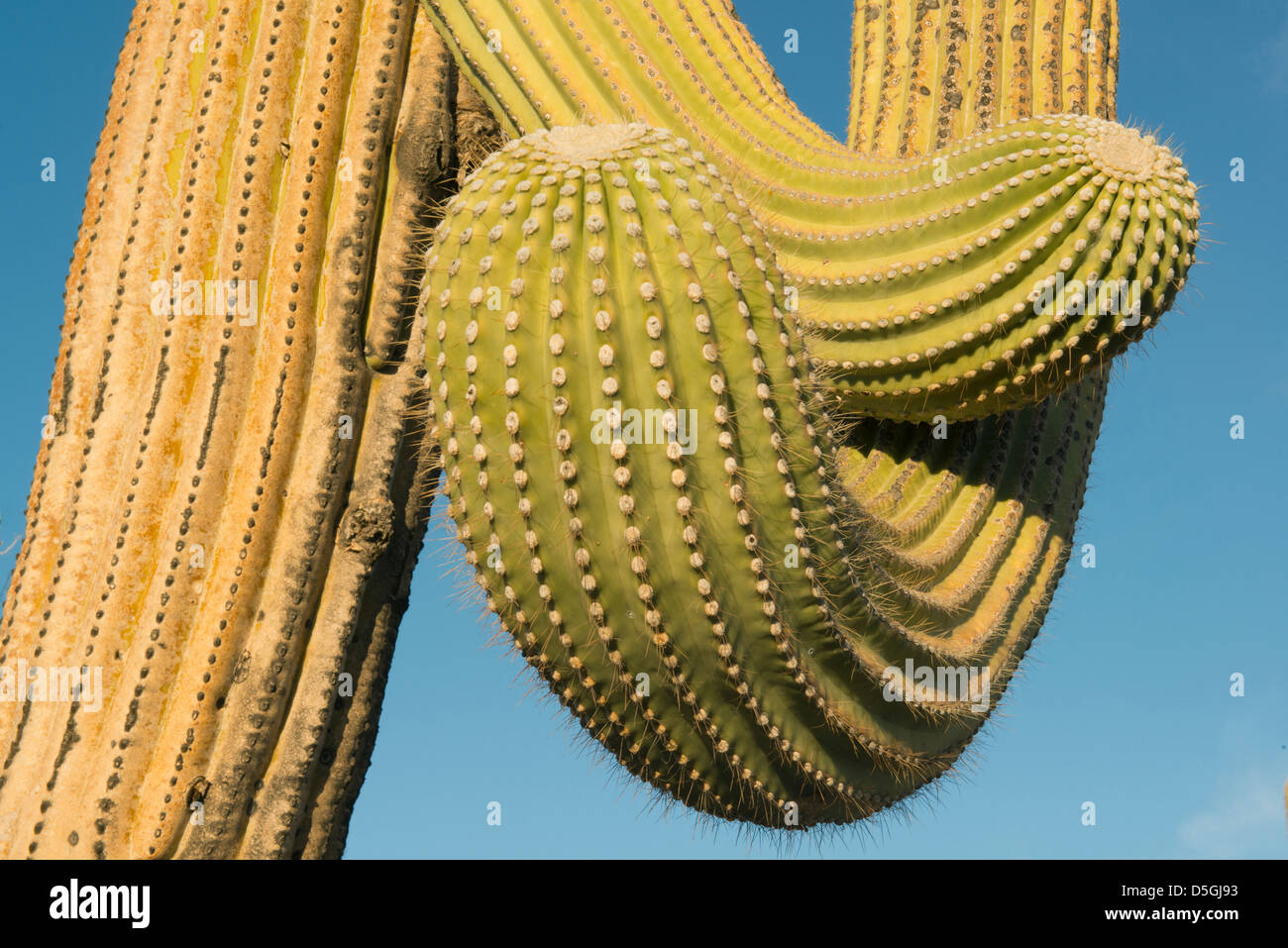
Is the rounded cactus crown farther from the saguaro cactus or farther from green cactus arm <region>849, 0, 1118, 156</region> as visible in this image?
green cactus arm <region>849, 0, 1118, 156</region>

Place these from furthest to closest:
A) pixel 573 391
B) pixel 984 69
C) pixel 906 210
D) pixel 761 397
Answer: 1. pixel 984 69
2. pixel 906 210
3. pixel 761 397
4. pixel 573 391

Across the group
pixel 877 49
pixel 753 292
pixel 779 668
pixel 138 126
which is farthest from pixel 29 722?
pixel 877 49

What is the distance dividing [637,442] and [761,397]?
278 millimetres

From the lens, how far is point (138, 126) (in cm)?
492

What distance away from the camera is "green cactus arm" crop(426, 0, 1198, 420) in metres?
3.49

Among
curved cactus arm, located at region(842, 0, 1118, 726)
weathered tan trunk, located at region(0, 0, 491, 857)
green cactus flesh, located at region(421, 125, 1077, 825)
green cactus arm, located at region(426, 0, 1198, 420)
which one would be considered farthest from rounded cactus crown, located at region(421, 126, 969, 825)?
weathered tan trunk, located at region(0, 0, 491, 857)

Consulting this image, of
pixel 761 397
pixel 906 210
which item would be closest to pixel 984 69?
pixel 906 210

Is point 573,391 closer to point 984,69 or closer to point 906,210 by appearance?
point 906,210

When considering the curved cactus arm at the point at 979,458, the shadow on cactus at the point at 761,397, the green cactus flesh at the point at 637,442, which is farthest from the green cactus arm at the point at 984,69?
the green cactus flesh at the point at 637,442

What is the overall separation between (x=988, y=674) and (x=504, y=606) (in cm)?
181

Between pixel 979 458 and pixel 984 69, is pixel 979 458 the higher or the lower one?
the lower one

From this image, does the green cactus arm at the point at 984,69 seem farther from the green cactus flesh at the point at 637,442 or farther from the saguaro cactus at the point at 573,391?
the green cactus flesh at the point at 637,442

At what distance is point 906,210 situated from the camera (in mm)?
3721

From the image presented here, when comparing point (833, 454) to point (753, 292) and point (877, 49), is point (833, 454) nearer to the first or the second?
point (753, 292)
